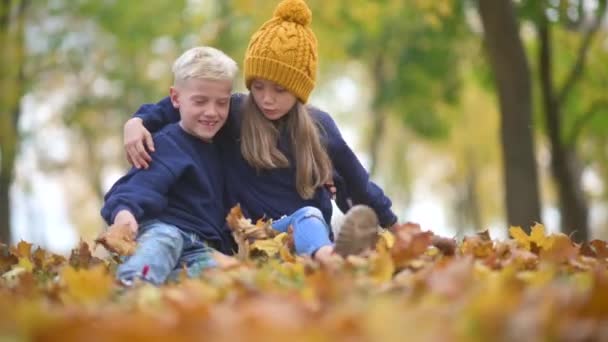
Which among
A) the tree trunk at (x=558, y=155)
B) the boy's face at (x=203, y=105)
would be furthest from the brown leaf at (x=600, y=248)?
the tree trunk at (x=558, y=155)

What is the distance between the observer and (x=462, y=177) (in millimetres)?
30812

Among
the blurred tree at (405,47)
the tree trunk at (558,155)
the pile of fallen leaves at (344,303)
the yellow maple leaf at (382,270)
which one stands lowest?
the pile of fallen leaves at (344,303)

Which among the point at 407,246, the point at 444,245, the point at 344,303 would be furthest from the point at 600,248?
the point at 344,303

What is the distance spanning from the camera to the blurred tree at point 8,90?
14.0 metres

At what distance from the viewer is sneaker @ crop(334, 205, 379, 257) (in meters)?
3.64

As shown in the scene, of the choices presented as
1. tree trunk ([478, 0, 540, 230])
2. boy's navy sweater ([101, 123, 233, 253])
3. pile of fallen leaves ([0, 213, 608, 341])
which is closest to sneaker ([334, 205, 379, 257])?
pile of fallen leaves ([0, 213, 608, 341])

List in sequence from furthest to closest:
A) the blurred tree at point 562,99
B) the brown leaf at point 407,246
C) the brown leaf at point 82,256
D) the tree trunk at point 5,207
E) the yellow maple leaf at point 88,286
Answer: the tree trunk at point 5,207, the blurred tree at point 562,99, the brown leaf at point 82,256, the brown leaf at point 407,246, the yellow maple leaf at point 88,286

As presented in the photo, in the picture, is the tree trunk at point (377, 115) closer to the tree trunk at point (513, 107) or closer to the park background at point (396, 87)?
the park background at point (396, 87)

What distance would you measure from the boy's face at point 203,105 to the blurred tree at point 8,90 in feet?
30.5

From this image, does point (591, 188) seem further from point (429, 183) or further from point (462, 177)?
point (429, 183)

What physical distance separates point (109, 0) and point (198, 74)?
16217mm

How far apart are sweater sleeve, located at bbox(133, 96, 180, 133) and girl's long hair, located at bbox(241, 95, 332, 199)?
0.44 metres

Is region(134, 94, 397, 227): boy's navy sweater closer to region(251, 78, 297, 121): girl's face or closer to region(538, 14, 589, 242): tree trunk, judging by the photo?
region(251, 78, 297, 121): girl's face

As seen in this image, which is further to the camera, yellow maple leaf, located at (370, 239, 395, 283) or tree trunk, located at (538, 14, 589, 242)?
tree trunk, located at (538, 14, 589, 242)
